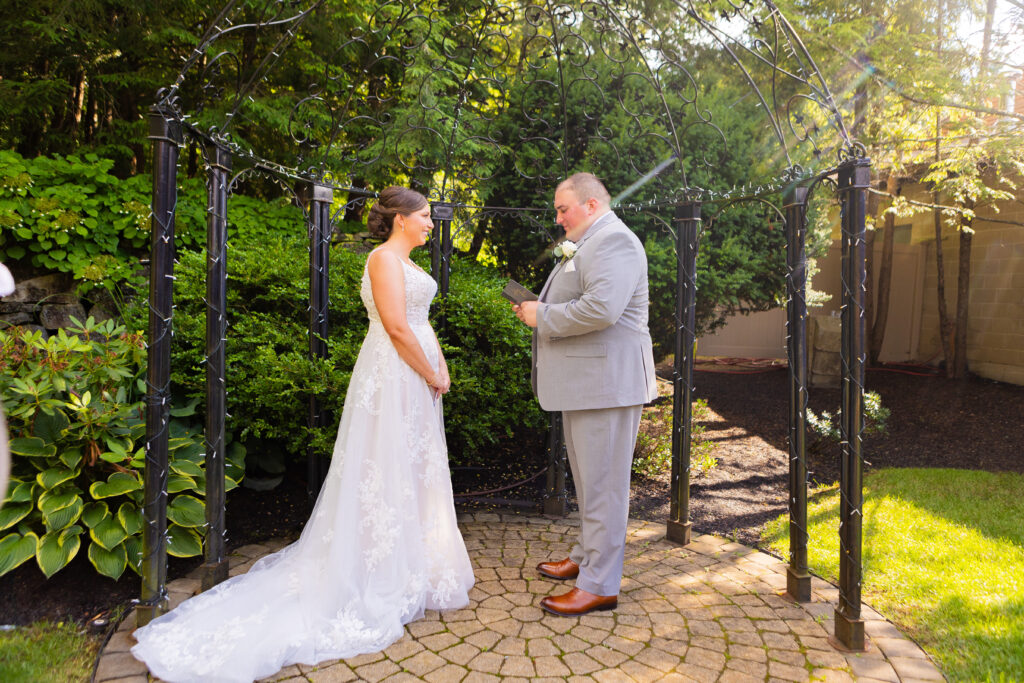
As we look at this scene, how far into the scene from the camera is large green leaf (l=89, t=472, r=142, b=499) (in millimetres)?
3475

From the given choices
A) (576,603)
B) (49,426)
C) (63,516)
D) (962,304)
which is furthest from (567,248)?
(962,304)

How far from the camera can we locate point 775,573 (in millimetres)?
3957

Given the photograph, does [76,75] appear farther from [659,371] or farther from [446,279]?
[659,371]

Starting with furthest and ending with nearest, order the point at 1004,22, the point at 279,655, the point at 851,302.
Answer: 1. the point at 1004,22
2. the point at 851,302
3. the point at 279,655

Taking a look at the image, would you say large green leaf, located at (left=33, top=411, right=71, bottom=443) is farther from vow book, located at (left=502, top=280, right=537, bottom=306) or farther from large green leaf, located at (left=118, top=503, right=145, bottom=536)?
vow book, located at (left=502, top=280, right=537, bottom=306)

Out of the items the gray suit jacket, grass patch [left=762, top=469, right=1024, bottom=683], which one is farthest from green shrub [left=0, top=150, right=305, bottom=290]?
grass patch [left=762, top=469, right=1024, bottom=683]

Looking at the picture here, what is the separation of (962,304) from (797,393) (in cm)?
728

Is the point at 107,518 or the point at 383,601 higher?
the point at 107,518

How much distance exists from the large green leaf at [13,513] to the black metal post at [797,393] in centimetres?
410

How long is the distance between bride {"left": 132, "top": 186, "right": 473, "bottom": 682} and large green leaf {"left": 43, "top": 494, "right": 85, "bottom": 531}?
83cm

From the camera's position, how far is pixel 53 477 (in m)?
3.44

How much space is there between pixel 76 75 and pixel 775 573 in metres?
8.52

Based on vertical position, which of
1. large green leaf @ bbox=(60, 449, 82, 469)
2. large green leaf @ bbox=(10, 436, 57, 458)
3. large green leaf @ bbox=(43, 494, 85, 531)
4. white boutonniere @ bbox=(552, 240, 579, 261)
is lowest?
large green leaf @ bbox=(43, 494, 85, 531)

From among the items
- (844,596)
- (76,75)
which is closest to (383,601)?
(844,596)
